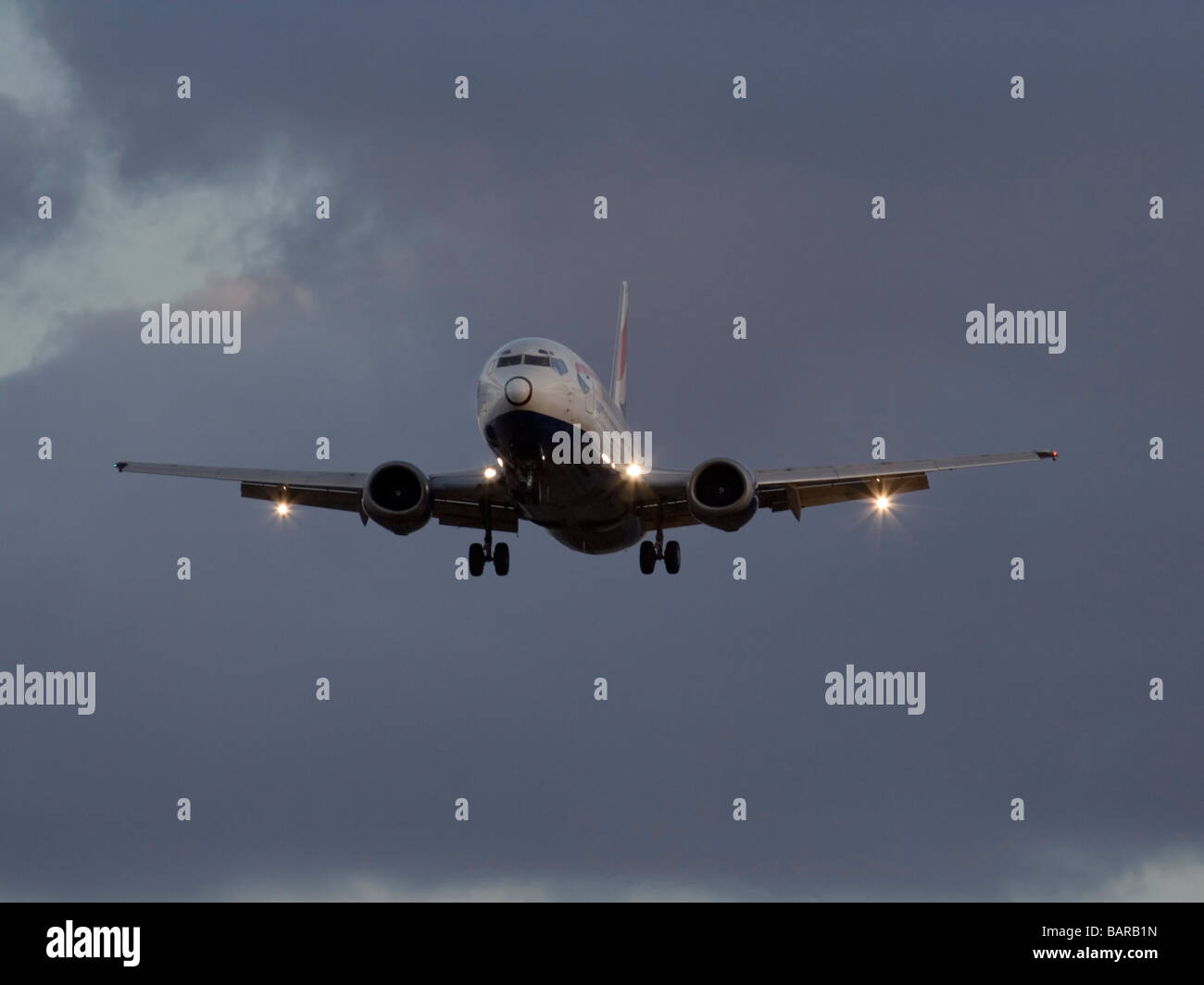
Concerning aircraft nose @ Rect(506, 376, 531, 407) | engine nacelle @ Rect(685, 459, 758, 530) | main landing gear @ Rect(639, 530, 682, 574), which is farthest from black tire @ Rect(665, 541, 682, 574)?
aircraft nose @ Rect(506, 376, 531, 407)

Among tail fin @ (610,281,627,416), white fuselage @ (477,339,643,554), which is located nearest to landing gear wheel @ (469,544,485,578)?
white fuselage @ (477,339,643,554)

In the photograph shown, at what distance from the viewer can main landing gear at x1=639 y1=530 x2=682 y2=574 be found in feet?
196

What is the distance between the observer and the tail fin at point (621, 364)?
7994 cm

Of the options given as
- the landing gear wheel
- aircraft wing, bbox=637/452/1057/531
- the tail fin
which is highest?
the tail fin

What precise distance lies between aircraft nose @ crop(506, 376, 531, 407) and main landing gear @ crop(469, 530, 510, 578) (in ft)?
31.6

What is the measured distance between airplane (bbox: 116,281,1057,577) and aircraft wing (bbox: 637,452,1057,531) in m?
0.04

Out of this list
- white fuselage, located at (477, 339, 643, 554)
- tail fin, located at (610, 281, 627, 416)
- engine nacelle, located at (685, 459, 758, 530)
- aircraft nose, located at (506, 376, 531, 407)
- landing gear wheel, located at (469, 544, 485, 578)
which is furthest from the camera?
tail fin, located at (610, 281, 627, 416)

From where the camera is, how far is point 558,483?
49844mm

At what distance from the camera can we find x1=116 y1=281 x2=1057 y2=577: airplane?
4859 cm

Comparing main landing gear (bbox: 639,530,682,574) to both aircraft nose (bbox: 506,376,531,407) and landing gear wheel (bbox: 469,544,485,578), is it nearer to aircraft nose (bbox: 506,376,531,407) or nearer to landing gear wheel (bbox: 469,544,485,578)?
landing gear wheel (bbox: 469,544,485,578)

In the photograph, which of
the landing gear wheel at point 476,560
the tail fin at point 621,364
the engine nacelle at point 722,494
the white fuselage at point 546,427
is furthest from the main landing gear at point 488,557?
the tail fin at point 621,364

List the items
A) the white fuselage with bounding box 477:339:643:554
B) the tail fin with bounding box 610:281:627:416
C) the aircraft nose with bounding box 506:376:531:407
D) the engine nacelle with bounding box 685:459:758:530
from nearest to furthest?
the aircraft nose with bounding box 506:376:531:407
the white fuselage with bounding box 477:339:643:554
the engine nacelle with bounding box 685:459:758:530
the tail fin with bounding box 610:281:627:416

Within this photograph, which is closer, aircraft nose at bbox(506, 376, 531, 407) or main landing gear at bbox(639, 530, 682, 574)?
aircraft nose at bbox(506, 376, 531, 407)

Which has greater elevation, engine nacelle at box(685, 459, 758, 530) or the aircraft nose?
the aircraft nose
